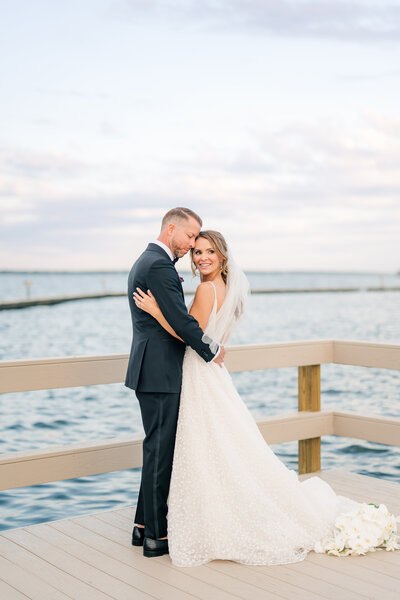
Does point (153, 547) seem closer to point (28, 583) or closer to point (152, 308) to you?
point (28, 583)

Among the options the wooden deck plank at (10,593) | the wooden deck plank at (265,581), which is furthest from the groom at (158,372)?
the wooden deck plank at (10,593)

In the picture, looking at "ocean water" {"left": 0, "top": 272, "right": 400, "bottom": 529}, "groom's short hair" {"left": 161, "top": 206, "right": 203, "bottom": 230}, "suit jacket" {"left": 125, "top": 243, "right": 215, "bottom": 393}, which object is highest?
"groom's short hair" {"left": 161, "top": 206, "right": 203, "bottom": 230}

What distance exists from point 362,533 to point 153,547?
92 centimetres

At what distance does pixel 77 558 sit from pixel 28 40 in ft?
37.3

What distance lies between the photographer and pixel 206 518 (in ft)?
10.4

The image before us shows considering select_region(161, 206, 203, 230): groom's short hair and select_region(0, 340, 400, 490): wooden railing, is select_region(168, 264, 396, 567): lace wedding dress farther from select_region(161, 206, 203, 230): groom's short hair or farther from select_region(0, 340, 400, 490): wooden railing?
select_region(0, 340, 400, 490): wooden railing

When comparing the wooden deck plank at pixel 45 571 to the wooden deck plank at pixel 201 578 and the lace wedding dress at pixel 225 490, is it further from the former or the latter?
the lace wedding dress at pixel 225 490

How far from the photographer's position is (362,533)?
3223mm

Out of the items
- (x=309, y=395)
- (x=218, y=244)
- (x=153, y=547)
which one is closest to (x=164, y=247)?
(x=218, y=244)

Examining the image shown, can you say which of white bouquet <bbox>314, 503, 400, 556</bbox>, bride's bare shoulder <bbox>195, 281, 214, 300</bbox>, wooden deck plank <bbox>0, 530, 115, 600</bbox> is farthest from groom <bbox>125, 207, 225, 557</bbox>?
white bouquet <bbox>314, 503, 400, 556</bbox>

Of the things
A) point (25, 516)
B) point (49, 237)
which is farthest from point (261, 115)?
point (25, 516)

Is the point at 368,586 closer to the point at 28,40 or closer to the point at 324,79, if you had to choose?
the point at 28,40

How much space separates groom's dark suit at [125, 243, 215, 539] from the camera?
10.3 feet

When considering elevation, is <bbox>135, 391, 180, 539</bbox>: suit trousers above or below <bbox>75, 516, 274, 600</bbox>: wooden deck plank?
above
